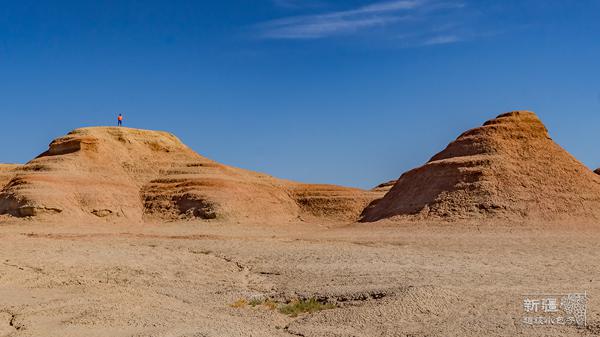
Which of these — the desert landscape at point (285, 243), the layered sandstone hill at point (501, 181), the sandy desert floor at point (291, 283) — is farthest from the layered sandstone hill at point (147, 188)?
the sandy desert floor at point (291, 283)

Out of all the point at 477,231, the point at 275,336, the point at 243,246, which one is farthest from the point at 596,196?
the point at 275,336

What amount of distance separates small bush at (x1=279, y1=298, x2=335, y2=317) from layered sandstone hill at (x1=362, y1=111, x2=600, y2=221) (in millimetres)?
21933

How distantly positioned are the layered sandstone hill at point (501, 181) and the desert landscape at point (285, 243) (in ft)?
0.37

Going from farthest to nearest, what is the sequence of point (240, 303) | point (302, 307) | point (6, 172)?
1. point (6, 172)
2. point (240, 303)
3. point (302, 307)

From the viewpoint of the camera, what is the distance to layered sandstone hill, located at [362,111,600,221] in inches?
1363

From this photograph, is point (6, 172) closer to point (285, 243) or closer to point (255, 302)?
point (285, 243)

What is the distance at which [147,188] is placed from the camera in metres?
49.7

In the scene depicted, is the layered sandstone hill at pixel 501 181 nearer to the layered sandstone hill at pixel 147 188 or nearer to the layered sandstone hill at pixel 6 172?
the layered sandstone hill at pixel 147 188

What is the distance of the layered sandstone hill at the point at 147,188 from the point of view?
4347cm

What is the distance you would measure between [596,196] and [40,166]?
3772 centimetres

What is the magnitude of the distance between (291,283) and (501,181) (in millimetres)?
23307

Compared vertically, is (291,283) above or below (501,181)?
below

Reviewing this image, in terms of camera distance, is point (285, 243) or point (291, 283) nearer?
point (291, 283)

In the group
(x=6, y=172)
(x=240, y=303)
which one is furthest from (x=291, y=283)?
(x=6, y=172)
